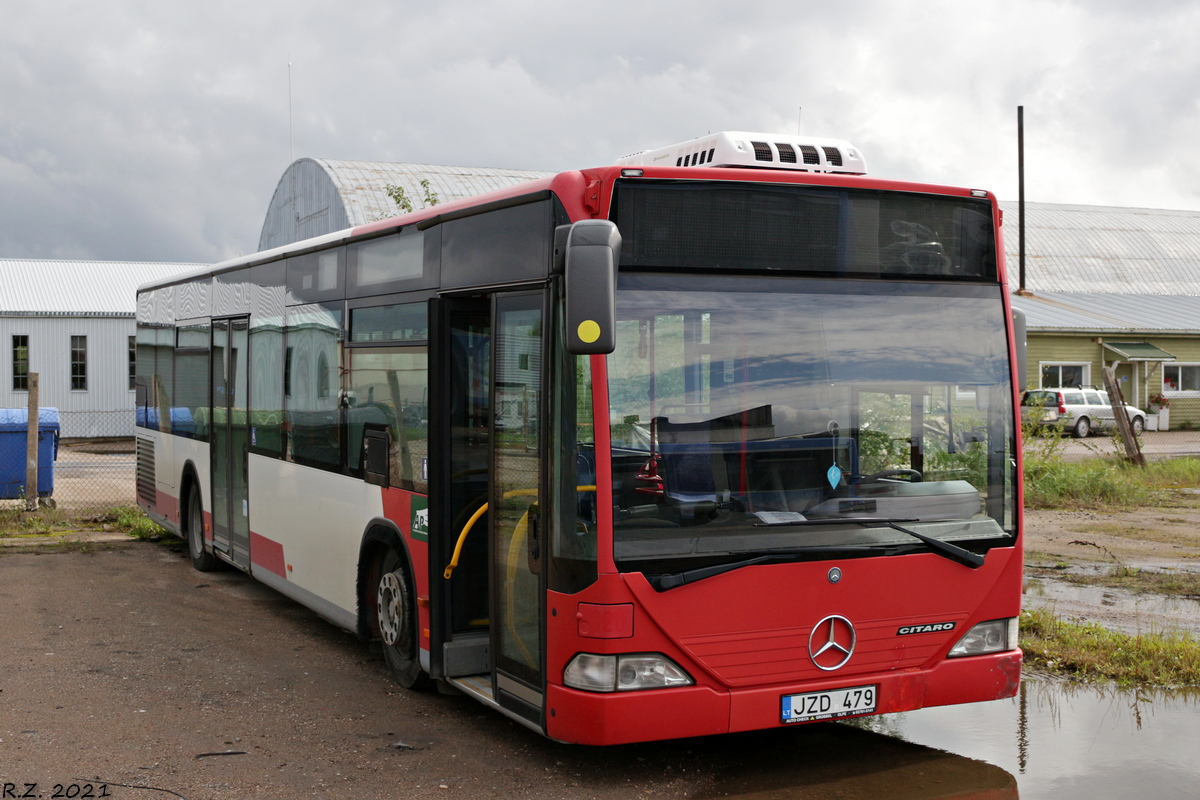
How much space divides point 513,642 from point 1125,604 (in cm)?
630

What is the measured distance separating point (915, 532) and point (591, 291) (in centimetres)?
195

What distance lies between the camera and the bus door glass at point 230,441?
10164mm

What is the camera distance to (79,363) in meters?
35.2

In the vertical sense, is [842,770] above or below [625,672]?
below

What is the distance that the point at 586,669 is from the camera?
206 inches

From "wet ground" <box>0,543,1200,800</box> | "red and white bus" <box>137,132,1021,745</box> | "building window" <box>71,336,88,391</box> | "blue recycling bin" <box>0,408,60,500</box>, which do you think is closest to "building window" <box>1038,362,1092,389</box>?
"building window" <box>71,336,88,391</box>

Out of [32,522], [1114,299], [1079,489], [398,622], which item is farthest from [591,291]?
[1114,299]

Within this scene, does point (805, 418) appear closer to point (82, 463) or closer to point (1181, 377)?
point (82, 463)

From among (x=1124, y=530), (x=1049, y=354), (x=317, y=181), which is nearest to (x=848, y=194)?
(x=1124, y=530)

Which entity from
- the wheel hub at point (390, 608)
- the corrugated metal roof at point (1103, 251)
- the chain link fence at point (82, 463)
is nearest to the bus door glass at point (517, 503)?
the wheel hub at point (390, 608)

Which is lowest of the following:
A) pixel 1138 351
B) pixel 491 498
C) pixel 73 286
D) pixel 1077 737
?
pixel 1077 737

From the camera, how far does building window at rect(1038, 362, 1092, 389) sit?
4031cm

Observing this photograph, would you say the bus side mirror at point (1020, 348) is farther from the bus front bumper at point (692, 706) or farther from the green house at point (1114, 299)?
the green house at point (1114, 299)

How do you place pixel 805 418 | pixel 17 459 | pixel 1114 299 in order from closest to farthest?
pixel 805 418, pixel 17 459, pixel 1114 299
